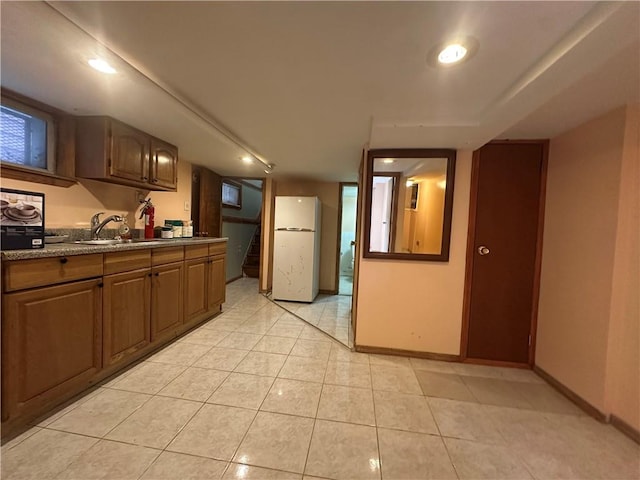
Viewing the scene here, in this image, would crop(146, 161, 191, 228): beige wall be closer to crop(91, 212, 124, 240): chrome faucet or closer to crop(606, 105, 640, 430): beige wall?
crop(91, 212, 124, 240): chrome faucet

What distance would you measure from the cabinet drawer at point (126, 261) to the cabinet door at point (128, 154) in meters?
0.70

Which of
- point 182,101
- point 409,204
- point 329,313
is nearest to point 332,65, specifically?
point 182,101

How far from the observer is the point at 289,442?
137 centimetres

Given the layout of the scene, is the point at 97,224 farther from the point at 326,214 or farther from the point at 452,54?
the point at 326,214

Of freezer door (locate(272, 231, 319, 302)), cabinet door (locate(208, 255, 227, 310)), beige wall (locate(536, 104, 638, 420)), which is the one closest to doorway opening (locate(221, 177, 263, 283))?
freezer door (locate(272, 231, 319, 302))

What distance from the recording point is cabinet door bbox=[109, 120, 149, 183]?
6.81ft

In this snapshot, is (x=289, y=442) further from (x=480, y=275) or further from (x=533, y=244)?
(x=533, y=244)

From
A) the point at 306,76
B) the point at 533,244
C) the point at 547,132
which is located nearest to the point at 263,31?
the point at 306,76

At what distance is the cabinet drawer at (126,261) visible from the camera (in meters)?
1.78

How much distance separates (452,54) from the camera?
3.76 ft

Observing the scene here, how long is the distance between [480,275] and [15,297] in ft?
10.4

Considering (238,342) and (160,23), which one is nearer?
(160,23)

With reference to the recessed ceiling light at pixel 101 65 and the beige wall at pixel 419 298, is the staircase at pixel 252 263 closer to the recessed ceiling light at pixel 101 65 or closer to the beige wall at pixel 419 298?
the beige wall at pixel 419 298

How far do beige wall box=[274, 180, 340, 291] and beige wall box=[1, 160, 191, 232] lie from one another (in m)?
1.92
